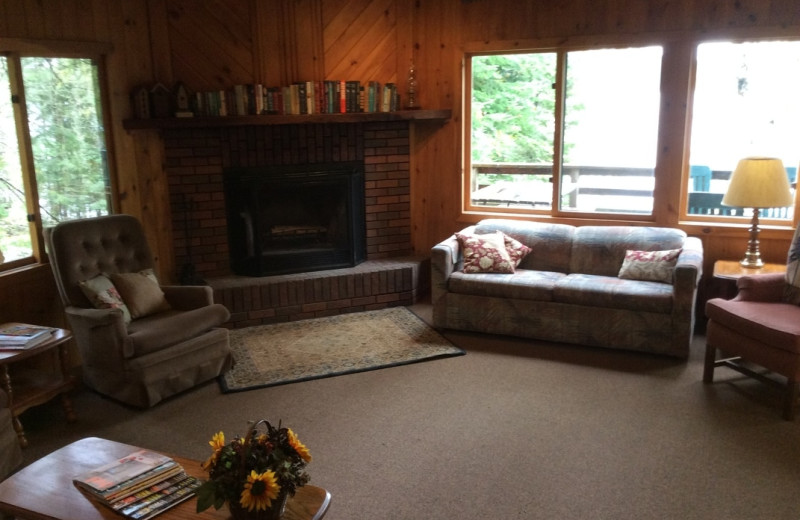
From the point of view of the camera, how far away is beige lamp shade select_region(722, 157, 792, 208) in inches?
169

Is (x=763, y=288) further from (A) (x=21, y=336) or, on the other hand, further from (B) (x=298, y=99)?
(A) (x=21, y=336)

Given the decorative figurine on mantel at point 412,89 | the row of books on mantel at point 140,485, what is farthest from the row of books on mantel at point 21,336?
the decorative figurine on mantel at point 412,89

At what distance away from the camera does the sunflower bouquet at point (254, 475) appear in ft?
6.18

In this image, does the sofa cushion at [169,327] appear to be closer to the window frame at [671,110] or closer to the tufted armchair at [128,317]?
the tufted armchair at [128,317]

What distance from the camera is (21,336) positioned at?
3.50 m

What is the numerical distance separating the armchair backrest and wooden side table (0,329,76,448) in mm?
416

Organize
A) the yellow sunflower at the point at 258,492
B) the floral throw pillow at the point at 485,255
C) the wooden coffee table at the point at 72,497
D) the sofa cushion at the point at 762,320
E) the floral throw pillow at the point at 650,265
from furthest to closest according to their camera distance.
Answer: the floral throw pillow at the point at 485,255
the floral throw pillow at the point at 650,265
the sofa cushion at the point at 762,320
the wooden coffee table at the point at 72,497
the yellow sunflower at the point at 258,492

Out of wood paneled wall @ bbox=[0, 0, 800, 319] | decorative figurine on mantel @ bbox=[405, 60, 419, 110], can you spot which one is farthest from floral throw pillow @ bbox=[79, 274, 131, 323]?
decorative figurine on mantel @ bbox=[405, 60, 419, 110]

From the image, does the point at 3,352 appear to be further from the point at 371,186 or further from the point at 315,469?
the point at 371,186

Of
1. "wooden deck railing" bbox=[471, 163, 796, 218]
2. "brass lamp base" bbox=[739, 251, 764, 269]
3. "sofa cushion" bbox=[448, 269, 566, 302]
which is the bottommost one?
"sofa cushion" bbox=[448, 269, 566, 302]

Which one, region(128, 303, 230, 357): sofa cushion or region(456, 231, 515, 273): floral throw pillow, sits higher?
region(456, 231, 515, 273): floral throw pillow

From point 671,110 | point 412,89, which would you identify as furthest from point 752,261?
point 412,89

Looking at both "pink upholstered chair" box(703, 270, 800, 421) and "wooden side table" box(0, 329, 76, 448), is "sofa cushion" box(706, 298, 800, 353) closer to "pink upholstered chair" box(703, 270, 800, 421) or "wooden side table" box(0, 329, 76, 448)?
"pink upholstered chair" box(703, 270, 800, 421)

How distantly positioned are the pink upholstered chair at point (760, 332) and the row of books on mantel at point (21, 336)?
12.2ft
